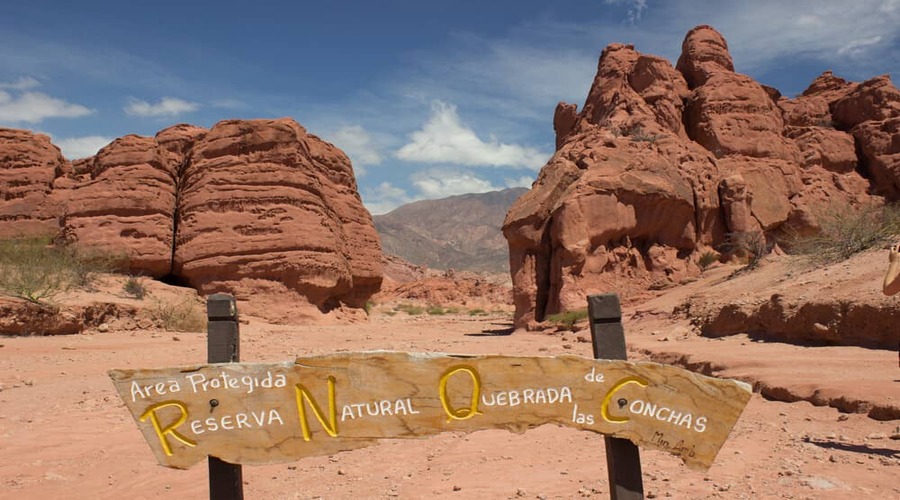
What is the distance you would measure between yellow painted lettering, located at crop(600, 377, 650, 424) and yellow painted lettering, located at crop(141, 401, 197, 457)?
6.55 feet

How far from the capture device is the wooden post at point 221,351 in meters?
2.83

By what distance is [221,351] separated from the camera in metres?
2.86

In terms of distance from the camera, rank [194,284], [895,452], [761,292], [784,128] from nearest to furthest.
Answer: [895,452]
[761,292]
[194,284]
[784,128]

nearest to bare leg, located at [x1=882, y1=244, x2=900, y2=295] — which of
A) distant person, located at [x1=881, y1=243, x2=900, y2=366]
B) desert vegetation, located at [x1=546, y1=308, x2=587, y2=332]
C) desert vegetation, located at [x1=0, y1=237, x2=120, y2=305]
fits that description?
distant person, located at [x1=881, y1=243, x2=900, y2=366]

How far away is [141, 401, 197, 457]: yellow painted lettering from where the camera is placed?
8.97 ft

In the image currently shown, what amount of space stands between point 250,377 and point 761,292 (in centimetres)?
1379

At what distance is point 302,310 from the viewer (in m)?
19.3

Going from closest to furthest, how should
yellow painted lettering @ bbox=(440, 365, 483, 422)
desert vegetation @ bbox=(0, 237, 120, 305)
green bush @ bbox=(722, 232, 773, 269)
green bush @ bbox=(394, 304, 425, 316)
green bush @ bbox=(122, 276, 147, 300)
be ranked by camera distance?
yellow painted lettering @ bbox=(440, 365, 483, 422) → desert vegetation @ bbox=(0, 237, 120, 305) → green bush @ bbox=(122, 276, 147, 300) → green bush @ bbox=(722, 232, 773, 269) → green bush @ bbox=(394, 304, 425, 316)

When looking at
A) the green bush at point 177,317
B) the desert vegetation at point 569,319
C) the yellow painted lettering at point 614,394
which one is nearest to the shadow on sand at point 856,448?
the yellow painted lettering at point 614,394

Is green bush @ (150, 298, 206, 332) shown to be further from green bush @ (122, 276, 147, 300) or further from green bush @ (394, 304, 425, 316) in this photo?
green bush @ (394, 304, 425, 316)

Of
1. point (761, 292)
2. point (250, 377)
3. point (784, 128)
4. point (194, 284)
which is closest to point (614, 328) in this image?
point (250, 377)

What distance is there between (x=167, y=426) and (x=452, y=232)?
152492 mm

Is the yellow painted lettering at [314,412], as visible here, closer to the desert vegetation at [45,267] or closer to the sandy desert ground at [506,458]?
the sandy desert ground at [506,458]

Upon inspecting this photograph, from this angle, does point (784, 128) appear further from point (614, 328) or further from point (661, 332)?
point (614, 328)
